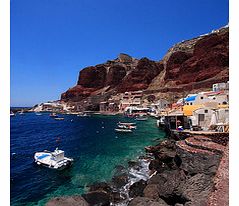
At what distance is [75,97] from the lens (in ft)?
319

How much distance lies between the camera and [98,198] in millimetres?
9641

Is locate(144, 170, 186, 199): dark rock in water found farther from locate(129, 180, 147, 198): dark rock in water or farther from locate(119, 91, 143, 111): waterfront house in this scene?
locate(119, 91, 143, 111): waterfront house

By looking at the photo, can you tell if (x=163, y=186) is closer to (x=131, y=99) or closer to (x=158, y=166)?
(x=158, y=166)

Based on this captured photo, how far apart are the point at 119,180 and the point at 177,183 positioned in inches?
166

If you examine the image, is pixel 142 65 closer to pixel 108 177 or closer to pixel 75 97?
pixel 75 97

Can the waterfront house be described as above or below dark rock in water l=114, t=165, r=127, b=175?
above

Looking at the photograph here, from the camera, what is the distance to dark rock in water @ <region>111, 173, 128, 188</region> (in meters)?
11.8

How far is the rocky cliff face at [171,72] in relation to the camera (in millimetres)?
59281

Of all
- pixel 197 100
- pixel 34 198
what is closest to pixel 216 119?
pixel 197 100

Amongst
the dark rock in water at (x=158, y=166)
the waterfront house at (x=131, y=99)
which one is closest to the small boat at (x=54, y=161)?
the dark rock in water at (x=158, y=166)

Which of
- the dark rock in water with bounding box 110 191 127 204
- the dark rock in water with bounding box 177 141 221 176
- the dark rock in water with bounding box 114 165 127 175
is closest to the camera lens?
the dark rock in water with bounding box 177 141 221 176

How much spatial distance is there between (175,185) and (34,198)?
7.62m

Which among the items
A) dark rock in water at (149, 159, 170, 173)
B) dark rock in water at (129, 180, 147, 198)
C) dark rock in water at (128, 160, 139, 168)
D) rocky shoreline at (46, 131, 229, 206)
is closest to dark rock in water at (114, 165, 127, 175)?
rocky shoreline at (46, 131, 229, 206)

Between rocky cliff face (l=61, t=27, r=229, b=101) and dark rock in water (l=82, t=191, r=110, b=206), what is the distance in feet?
165
